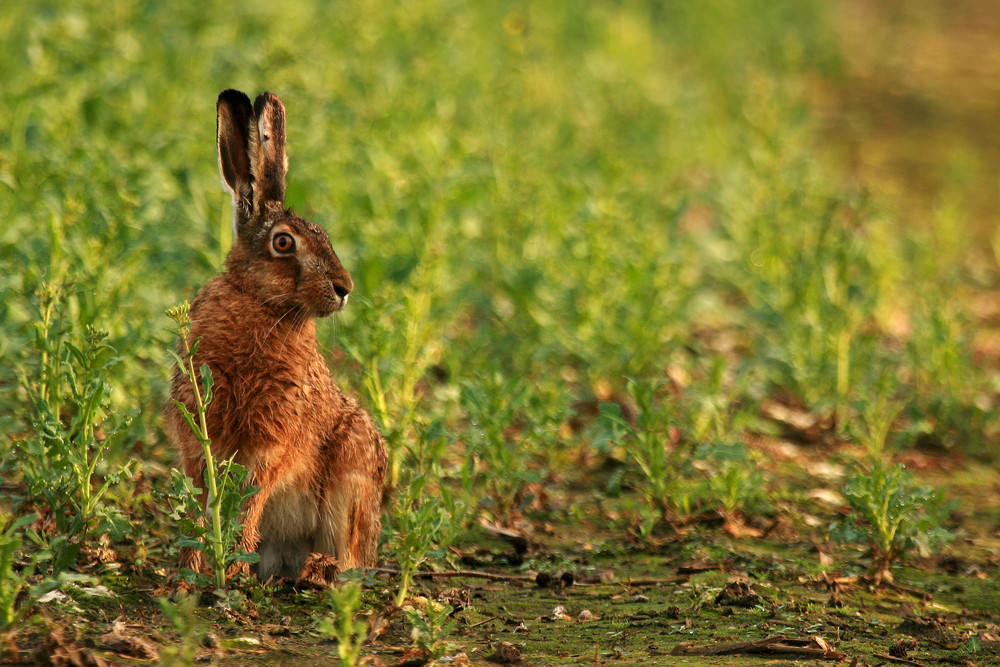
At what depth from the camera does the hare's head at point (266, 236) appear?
4.54 m

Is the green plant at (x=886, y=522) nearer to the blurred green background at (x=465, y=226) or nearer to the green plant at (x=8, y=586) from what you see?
the blurred green background at (x=465, y=226)

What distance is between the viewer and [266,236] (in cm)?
461

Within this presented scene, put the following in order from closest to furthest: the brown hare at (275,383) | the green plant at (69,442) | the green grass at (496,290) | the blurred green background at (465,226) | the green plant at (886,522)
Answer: the green plant at (69,442) < the brown hare at (275,383) < the green plant at (886,522) < the green grass at (496,290) < the blurred green background at (465,226)

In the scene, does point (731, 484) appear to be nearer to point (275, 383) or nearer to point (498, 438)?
point (498, 438)

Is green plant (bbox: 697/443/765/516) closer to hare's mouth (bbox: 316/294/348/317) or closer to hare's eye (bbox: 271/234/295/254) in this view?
hare's mouth (bbox: 316/294/348/317)

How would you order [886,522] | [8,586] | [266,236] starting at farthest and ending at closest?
[886,522] → [266,236] → [8,586]

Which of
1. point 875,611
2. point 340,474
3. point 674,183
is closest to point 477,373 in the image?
point 340,474

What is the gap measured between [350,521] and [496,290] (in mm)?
3646

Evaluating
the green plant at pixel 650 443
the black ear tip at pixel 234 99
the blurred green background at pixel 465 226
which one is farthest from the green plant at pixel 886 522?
the black ear tip at pixel 234 99

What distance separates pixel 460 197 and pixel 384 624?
3.50 meters

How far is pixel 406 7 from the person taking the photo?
9.72m

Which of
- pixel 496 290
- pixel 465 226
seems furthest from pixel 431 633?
pixel 496 290

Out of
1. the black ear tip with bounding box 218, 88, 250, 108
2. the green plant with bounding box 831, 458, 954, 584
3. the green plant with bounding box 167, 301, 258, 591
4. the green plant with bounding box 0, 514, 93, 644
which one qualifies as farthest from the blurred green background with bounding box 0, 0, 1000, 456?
the green plant with bounding box 831, 458, 954, 584

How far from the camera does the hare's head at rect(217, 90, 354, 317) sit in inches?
179
